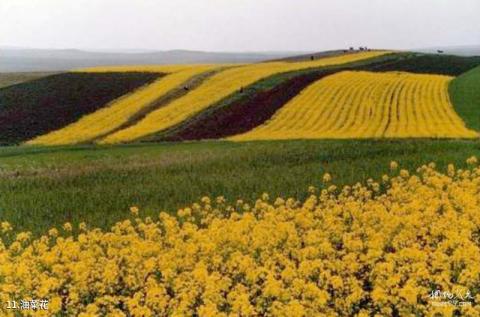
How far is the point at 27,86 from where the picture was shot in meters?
62.3

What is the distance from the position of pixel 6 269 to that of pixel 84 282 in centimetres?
164

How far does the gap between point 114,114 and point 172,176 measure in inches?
1280

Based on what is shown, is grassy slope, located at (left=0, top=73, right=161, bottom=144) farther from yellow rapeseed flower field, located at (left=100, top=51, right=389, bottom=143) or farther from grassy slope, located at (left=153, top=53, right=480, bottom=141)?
grassy slope, located at (left=153, top=53, right=480, bottom=141)

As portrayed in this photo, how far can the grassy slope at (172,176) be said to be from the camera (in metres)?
17.1

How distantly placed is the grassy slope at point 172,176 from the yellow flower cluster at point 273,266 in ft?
7.46

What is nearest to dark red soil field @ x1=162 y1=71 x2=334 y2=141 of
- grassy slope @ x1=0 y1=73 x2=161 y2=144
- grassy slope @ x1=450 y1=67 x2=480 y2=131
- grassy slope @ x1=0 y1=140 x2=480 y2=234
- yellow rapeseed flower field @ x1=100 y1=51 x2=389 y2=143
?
yellow rapeseed flower field @ x1=100 y1=51 x2=389 y2=143

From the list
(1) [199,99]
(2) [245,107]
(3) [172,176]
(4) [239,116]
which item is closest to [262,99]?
(2) [245,107]

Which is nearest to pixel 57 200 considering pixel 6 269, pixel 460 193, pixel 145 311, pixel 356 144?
pixel 6 269

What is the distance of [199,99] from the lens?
55812mm

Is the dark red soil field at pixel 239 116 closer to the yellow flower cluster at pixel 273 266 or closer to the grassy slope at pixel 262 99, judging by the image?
the grassy slope at pixel 262 99

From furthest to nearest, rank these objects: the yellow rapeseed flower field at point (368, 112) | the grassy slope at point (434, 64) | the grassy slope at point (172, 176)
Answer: the grassy slope at point (434, 64)
the yellow rapeseed flower field at point (368, 112)
the grassy slope at point (172, 176)

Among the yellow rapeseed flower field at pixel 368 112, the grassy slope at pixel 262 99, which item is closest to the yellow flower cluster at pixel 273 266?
the yellow rapeseed flower field at pixel 368 112

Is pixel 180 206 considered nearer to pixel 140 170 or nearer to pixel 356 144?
pixel 140 170

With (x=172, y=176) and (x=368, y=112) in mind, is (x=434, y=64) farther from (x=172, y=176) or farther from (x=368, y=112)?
(x=172, y=176)
